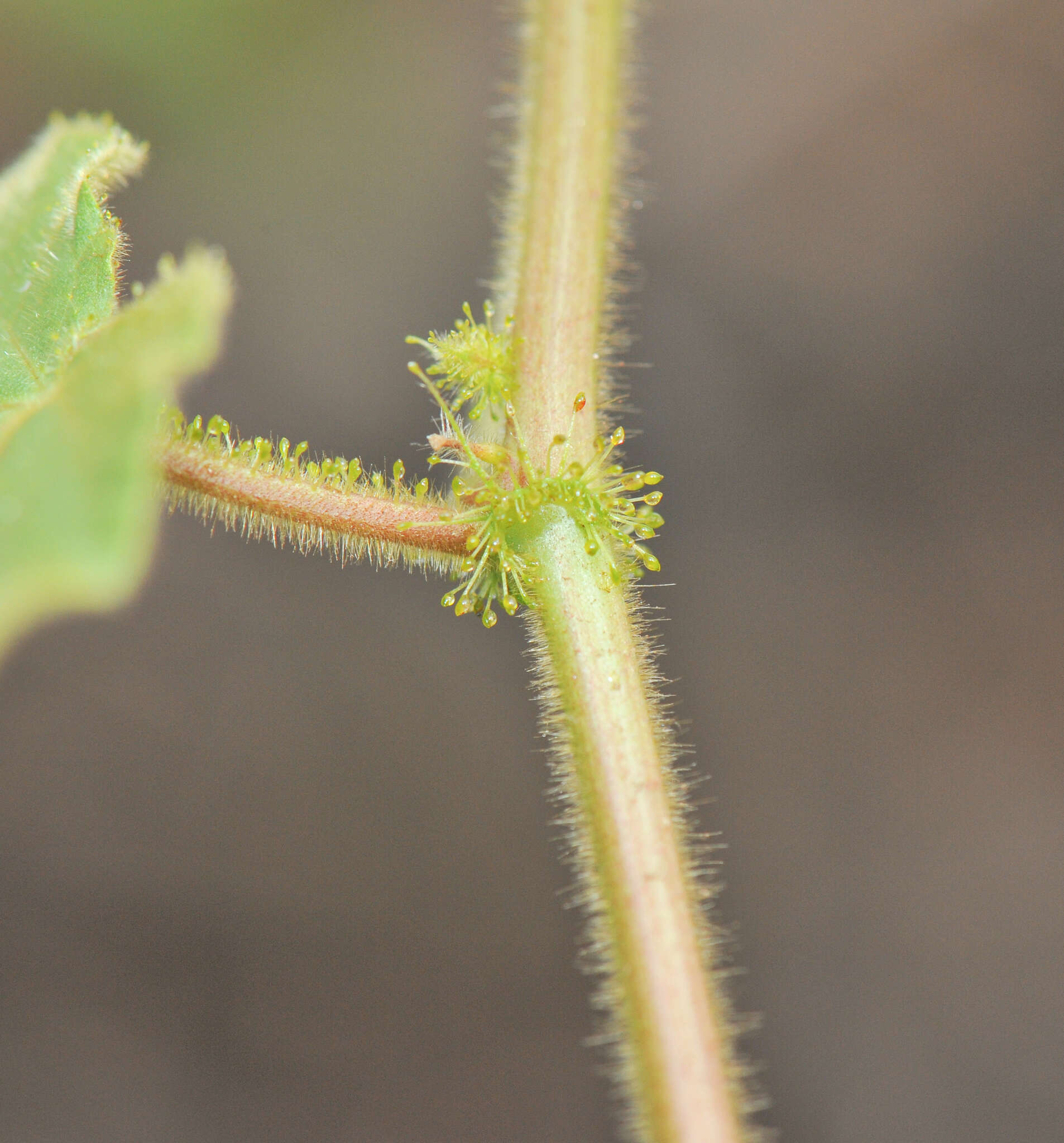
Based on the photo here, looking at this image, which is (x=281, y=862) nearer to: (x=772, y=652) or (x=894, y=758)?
(x=772, y=652)

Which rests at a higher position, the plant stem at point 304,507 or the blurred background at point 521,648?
the blurred background at point 521,648

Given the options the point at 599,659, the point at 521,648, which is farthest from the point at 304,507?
the point at 521,648

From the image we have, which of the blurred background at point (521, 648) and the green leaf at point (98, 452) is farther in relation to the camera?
the blurred background at point (521, 648)

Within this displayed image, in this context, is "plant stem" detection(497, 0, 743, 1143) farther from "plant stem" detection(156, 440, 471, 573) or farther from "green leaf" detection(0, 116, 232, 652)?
"green leaf" detection(0, 116, 232, 652)

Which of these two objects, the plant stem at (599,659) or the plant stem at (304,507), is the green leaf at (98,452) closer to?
the plant stem at (304,507)

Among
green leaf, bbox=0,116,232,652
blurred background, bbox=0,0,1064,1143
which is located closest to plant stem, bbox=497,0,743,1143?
green leaf, bbox=0,116,232,652

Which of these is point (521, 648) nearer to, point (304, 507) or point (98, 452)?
point (304, 507)

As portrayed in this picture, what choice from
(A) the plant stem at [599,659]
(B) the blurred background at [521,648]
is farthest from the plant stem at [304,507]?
(B) the blurred background at [521,648]
